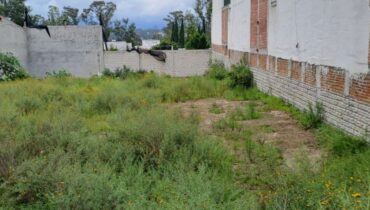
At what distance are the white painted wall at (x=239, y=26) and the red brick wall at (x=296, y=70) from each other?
193 inches

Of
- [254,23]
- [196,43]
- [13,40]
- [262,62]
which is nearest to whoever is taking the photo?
[262,62]

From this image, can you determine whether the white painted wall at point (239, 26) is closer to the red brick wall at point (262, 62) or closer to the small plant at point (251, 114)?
the red brick wall at point (262, 62)

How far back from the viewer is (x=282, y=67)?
10820 mm

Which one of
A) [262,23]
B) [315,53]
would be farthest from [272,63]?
[315,53]

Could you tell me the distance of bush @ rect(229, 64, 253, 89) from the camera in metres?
14.2

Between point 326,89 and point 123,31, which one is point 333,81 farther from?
point 123,31

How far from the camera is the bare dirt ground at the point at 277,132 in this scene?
6.55 metres

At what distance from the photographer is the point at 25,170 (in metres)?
4.49

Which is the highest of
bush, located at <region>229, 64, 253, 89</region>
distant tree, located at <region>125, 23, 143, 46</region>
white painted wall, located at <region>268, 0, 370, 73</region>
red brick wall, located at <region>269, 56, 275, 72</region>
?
distant tree, located at <region>125, 23, 143, 46</region>

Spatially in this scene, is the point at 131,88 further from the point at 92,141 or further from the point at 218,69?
the point at 92,141

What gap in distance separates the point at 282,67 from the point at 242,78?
136 inches

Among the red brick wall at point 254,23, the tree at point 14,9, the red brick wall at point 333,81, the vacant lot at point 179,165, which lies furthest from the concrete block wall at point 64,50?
the tree at point 14,9

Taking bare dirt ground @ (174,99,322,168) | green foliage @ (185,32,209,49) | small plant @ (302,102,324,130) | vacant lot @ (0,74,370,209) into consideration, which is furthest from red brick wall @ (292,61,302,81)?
green foliage @ (185,32,209,49)

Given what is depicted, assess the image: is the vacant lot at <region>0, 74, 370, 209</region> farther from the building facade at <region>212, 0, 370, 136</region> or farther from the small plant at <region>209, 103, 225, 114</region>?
the small plant at <region>209, 103, 225, 114</region>
